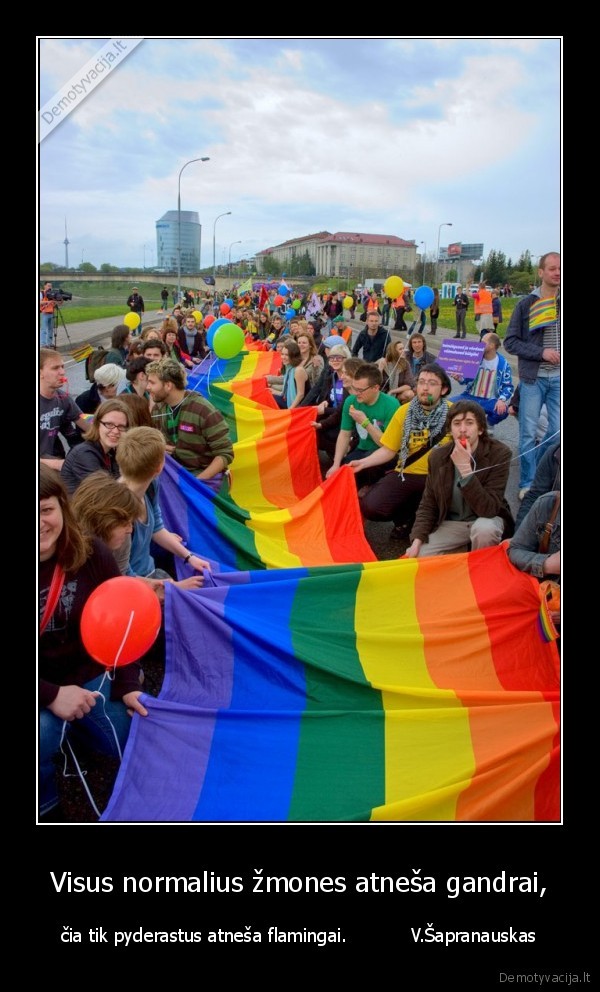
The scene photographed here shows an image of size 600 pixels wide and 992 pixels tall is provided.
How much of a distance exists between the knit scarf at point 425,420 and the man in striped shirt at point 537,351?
0.98 meters

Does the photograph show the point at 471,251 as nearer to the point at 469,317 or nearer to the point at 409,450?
the point at 469,317

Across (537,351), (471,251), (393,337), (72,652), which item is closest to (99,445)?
(72,652)

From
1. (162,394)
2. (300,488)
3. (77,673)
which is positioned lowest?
(77,673)

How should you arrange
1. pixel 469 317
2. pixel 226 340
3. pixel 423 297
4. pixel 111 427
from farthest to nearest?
pixel 469 317 < pixel 423 297 < pixel 226 340 < pixel 111 427

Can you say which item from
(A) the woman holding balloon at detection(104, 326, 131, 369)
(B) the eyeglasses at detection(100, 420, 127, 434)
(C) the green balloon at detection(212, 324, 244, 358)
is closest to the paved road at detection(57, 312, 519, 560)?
(B) the eyeglasses at detection(100, 420, 127, 434)

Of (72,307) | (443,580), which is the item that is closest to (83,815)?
(443,580)

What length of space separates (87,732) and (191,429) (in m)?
3.02

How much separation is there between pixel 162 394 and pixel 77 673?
10.2 ft

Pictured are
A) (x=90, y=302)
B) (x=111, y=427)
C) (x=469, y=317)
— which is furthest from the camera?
(x=469, y=317)

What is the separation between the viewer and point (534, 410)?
6.40 metres

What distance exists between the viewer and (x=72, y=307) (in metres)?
28.0

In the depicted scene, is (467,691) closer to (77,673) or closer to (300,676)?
(300,676)

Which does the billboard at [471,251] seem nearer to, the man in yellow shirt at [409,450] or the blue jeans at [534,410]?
the blue jeans at [534,410]

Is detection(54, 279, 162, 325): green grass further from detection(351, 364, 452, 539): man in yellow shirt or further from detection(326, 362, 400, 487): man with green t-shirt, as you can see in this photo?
detection(351, 364, 452, 539): man in yellow shirt
